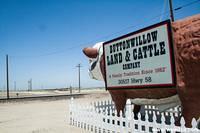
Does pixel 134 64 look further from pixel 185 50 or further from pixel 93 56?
pixel 93 56

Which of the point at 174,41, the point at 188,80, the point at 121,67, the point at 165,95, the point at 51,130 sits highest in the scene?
the point at 174,41

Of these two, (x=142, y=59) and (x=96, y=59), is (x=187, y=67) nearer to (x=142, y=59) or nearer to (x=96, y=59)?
(x=142, y=59)

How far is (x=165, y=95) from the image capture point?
534cm

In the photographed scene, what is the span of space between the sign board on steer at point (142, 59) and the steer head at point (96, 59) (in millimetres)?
449

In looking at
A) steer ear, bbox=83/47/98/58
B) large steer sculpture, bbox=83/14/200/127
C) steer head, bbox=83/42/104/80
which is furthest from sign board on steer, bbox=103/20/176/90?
steer ear, bbox=83/47/98/58

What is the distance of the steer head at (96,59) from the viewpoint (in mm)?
7523

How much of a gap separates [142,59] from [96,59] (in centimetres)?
236

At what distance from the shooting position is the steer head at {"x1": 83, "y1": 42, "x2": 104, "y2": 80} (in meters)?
7.52

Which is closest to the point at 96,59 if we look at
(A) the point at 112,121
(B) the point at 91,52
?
(B) the point at 91,52

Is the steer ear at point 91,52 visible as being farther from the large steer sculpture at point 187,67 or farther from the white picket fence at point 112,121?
the large steer sculpture at point 187,67

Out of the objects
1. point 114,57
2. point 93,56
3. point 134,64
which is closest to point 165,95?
point 134,64

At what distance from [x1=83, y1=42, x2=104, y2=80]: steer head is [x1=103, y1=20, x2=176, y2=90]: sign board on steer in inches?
17.7

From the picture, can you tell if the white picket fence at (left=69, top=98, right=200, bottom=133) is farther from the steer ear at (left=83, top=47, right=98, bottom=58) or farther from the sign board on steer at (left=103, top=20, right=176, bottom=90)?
the steer ear at (left=83, top=47, right=98, bottom=58)

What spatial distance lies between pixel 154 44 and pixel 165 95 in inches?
51.4
